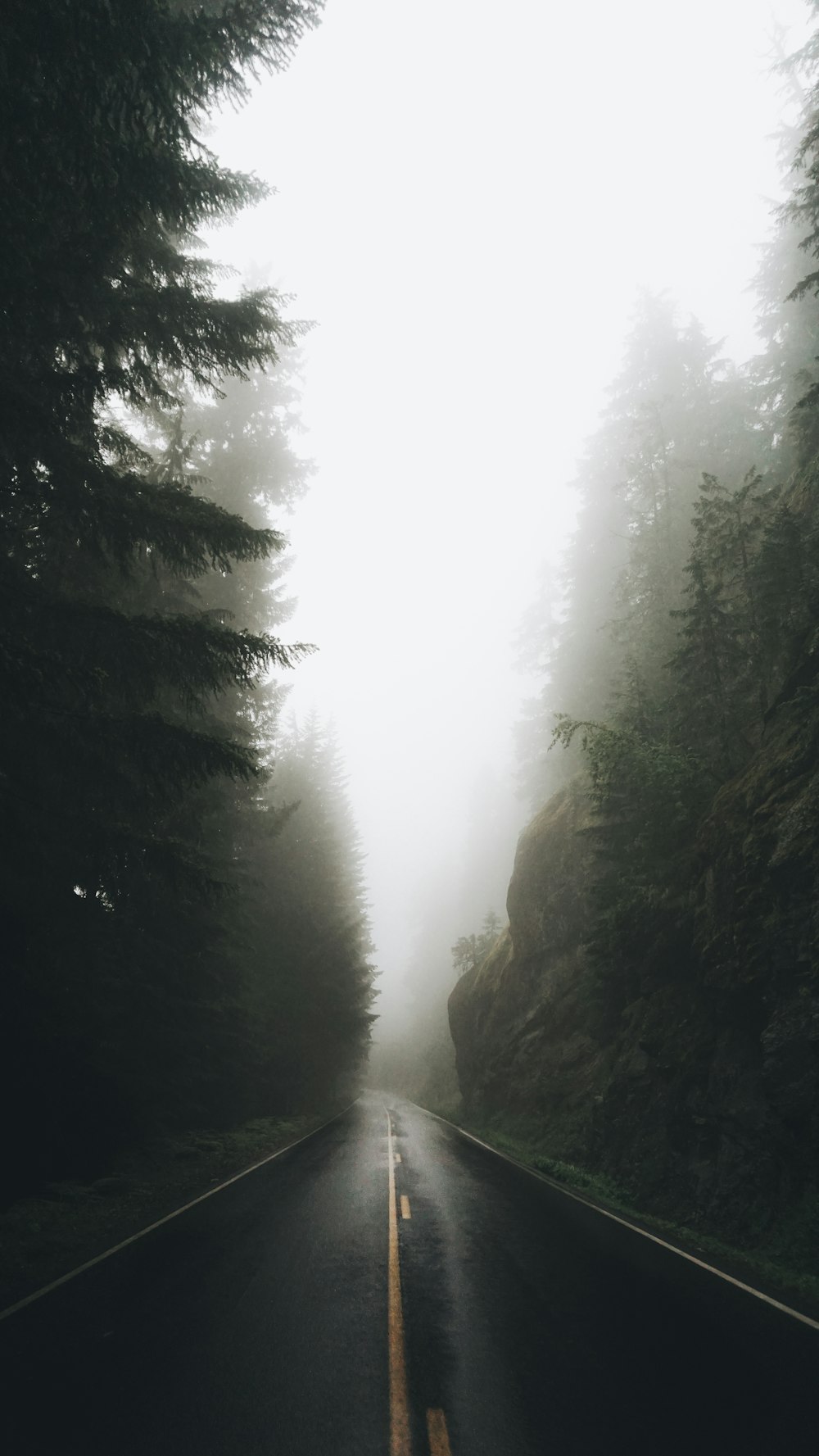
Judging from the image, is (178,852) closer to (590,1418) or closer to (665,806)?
(590,1418)

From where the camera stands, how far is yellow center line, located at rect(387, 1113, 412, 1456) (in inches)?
146

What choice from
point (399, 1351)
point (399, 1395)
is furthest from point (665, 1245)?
point (399, 1395)

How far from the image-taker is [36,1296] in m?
5.78

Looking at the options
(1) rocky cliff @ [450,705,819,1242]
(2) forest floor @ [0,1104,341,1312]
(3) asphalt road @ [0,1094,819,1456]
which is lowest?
(2) forest floor @ [0,1104,341,1312]

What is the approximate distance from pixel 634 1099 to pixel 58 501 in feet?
49.9

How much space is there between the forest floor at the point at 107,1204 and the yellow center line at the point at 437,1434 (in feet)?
13.9

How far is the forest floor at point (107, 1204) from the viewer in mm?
6742

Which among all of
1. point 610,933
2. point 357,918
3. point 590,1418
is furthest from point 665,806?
point 357,918

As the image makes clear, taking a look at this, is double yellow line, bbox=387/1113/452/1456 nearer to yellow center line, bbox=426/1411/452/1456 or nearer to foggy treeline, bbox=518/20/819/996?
yellow center line, bbox=426/1411/452/1456

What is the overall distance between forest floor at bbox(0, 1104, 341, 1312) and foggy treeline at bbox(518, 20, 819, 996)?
32.8 ft

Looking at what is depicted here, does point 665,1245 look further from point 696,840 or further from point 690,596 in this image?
point 690,596

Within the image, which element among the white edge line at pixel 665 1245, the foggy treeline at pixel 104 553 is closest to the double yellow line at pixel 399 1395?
the white edge line at pixel 665 1245

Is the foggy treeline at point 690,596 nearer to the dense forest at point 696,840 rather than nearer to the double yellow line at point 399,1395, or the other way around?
the dense forest at point 696,840

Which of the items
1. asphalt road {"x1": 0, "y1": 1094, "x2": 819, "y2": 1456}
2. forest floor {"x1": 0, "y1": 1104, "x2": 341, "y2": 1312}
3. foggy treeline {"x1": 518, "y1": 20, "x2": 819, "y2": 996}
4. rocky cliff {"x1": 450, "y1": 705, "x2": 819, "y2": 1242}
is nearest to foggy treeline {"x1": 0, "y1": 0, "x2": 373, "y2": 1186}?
forest floor {"x1": 0, "y1": 1104, "x2": 341, "y2": 1312}
